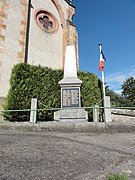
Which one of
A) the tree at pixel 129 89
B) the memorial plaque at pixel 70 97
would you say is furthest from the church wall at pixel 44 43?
the tree at pixel 129 89

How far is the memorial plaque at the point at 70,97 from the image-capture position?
8.26m

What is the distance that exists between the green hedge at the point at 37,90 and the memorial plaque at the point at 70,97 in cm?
129

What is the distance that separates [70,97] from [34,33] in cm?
881

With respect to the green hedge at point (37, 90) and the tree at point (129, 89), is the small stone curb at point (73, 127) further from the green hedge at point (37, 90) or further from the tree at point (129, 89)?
the tree at point (129, 89)

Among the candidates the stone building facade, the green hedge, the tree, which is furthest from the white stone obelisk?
the tree

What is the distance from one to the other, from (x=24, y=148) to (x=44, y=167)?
3.83ft

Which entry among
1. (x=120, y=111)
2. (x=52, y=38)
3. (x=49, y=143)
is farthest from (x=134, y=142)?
(x=52, y=38)

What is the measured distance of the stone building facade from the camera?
12734 millimetres

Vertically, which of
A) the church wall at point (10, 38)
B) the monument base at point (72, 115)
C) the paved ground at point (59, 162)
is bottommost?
the paved ground at point (59, 162)

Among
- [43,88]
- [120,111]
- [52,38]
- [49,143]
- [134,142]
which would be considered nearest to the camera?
[49,143]

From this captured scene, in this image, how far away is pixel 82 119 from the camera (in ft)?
25.1

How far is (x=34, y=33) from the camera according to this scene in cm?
1502

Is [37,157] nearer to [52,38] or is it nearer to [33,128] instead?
[33,128]

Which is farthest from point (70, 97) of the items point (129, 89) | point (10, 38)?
point (129, 89)
